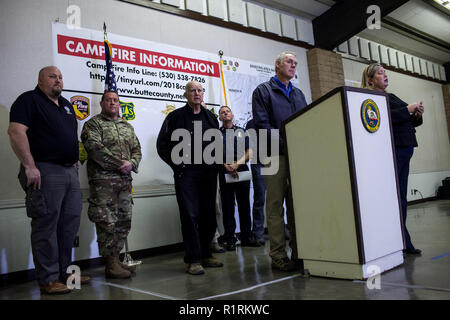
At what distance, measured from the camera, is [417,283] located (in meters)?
1.83

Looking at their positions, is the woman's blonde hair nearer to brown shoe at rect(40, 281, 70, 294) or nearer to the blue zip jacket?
the blue zip jacket

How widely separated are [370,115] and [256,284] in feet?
3.87

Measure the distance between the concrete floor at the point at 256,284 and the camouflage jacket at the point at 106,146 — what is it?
0.81 metres

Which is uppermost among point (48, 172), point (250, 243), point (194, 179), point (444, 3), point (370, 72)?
point (444, 3)

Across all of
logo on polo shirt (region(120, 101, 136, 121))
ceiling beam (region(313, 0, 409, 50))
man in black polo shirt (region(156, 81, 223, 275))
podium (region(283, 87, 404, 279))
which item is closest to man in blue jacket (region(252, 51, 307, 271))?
podium (region(283, 87, 404, 279))

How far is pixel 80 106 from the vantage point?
11.3ft

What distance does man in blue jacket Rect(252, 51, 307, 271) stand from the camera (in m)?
2.38

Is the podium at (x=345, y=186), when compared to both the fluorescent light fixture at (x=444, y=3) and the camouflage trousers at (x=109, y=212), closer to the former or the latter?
the camouflage trousers at (x=109, y=212)

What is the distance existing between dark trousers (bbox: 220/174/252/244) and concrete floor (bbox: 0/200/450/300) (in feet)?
2.46

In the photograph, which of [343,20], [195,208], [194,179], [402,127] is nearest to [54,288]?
[195,208]

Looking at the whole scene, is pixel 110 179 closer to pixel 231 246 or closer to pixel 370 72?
pixel 231 246

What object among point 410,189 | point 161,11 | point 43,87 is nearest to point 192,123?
point 43,87

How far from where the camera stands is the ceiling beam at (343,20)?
529 centimetres
